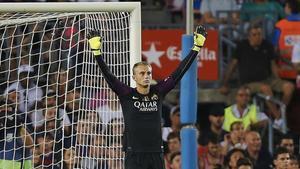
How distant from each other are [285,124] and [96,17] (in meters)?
4.91

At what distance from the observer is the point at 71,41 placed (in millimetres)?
10875

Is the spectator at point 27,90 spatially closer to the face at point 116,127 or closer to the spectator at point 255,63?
the face at point 116,127

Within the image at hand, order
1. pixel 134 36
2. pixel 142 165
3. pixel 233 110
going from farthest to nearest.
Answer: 1. pixel 233 110
2. pixel 134 36
3. pixel 142 165

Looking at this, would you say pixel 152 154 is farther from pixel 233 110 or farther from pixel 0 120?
pixel 233 110

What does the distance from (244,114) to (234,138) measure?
27.5 inches

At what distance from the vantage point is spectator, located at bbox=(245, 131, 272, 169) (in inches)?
526

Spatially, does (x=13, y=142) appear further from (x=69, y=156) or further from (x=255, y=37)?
(x=255, y=37)

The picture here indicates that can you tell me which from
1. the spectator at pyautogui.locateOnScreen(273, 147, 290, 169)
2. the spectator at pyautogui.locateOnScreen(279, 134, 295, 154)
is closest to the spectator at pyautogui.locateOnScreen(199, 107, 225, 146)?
the spectator at pyautogui.locateOnScreen(279, 134, 295, 154)

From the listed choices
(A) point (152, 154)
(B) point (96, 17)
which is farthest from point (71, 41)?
→ (A) point (152, 154)

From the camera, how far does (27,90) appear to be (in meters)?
11.4

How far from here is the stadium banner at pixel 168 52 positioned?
15008 mm

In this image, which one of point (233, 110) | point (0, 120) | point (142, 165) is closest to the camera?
point (142, 165)

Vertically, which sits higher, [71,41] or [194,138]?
[71,41]

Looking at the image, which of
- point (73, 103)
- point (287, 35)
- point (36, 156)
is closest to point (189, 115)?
point (73, 103)
